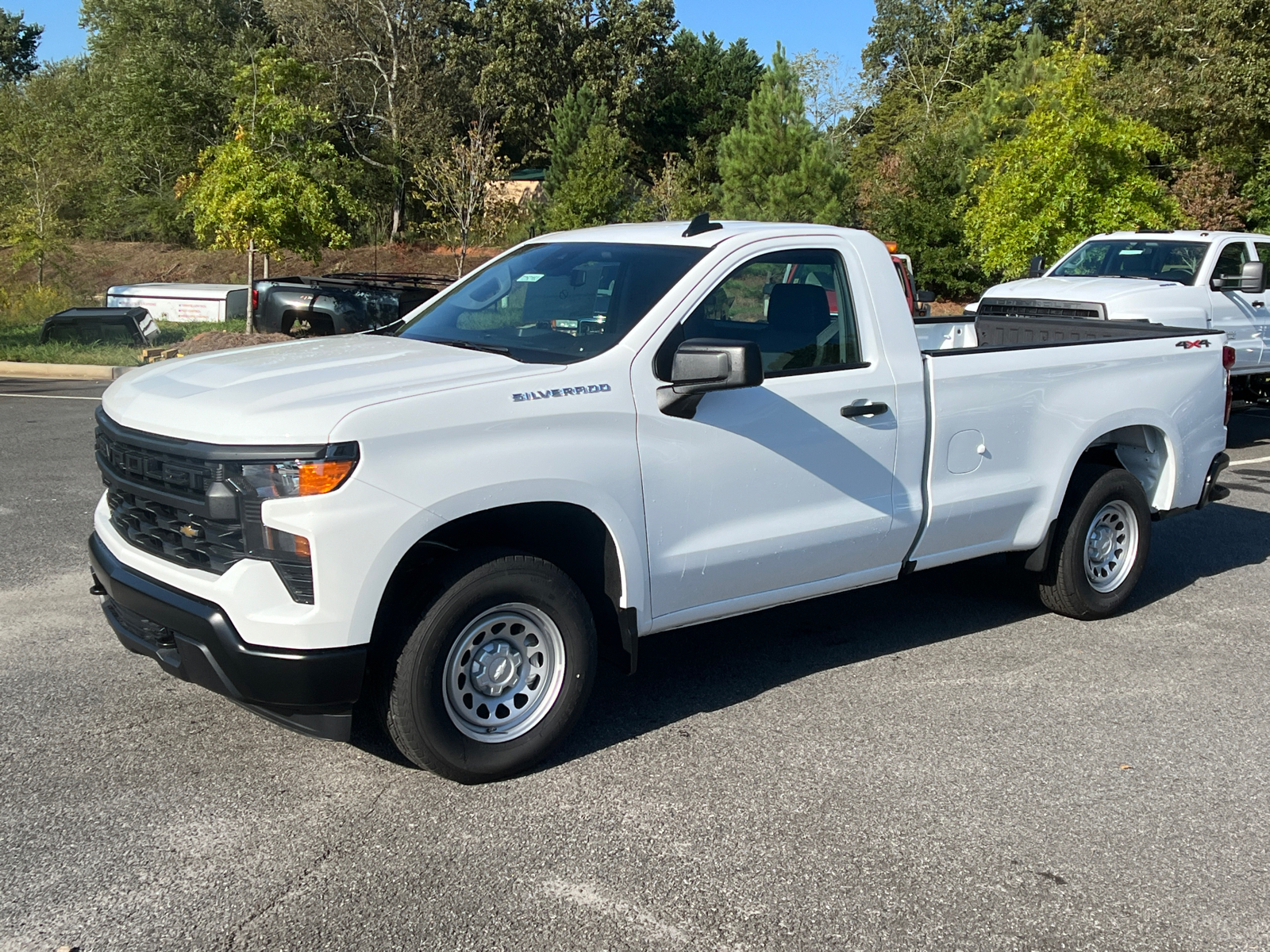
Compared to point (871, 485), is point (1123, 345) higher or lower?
higher

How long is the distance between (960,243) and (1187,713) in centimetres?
2674

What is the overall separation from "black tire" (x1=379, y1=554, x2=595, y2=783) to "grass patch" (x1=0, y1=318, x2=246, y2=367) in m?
15.3

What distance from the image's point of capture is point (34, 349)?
1922 centimetres

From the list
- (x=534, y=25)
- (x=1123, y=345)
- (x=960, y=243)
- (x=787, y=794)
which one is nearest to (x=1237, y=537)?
(x=1123, y=345)

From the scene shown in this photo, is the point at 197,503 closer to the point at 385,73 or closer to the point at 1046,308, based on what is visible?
the point at 1046,308

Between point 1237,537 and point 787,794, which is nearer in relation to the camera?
point 787,794

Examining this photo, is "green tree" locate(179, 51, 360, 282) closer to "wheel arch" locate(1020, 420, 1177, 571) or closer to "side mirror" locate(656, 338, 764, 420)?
"wheel arch" locate(1020, 420, 1177, 571)

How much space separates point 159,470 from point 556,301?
1.75 m

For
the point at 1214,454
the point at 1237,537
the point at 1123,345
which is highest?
the point at 1123,345

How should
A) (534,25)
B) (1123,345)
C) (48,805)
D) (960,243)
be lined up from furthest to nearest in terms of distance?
(534,25)
(960,243)
(1123,345)
(48,805)

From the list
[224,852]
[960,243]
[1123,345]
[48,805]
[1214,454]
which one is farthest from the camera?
[960,243]

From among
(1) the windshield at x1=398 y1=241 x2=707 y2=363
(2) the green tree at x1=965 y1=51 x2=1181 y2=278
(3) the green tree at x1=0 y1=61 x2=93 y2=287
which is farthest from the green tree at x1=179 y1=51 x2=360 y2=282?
(1) the windshield at x1=398 y1=241 x2=707 y2=363

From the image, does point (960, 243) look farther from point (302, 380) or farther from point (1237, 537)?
point (302, 380)

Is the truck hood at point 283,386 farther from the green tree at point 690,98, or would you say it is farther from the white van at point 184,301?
the green tree at point 690,98
